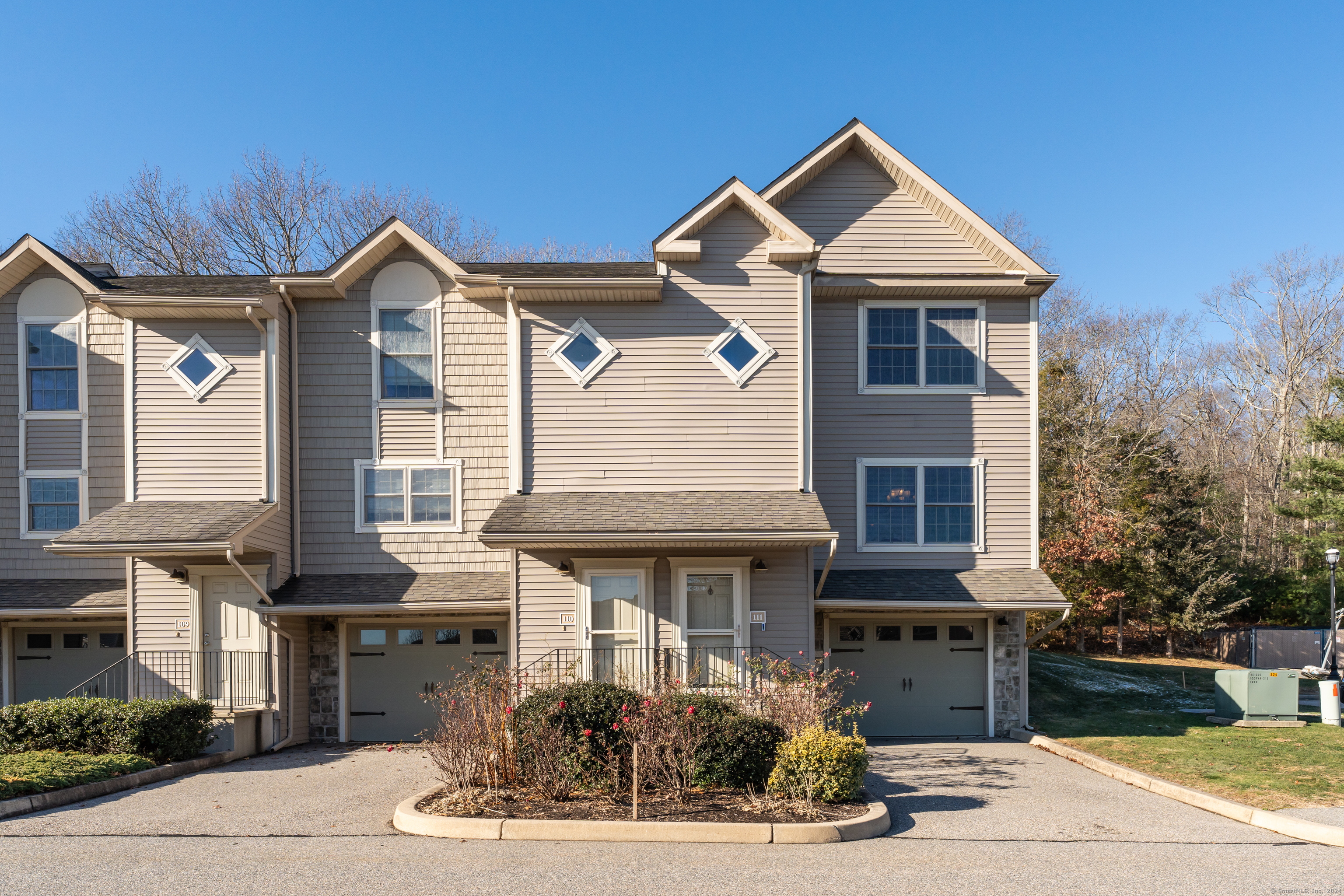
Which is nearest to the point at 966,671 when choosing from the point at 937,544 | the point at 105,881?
the point at 937,544

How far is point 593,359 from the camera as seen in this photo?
1399 cm

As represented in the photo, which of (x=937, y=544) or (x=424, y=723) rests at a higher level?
(x=937, y=544)

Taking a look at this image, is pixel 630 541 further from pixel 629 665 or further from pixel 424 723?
pixel 424 723

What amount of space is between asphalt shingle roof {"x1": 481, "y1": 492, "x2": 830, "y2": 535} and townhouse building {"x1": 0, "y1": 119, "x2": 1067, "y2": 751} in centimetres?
10

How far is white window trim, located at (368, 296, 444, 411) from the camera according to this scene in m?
15.0

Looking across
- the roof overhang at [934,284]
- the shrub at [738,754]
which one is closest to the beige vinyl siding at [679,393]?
the roof overhang at [934,284]

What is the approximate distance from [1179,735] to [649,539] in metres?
9.00

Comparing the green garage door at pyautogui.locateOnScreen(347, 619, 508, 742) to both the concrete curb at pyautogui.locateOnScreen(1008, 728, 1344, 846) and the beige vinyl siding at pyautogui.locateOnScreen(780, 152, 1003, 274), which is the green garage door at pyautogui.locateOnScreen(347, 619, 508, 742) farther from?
the concrete curb at pyautogui.locateOnScreen(1008, 728, 1344, 846)

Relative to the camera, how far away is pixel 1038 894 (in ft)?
22.2

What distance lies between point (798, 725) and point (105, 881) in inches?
242

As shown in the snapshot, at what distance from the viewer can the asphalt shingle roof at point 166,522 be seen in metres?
13.0

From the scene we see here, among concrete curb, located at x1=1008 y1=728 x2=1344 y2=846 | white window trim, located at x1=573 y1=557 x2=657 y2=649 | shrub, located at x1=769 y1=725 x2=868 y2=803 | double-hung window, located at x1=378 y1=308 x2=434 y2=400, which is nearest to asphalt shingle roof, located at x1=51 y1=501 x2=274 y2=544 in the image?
double-hung window, located at x1=378 y1=308 x2=434 y2=400

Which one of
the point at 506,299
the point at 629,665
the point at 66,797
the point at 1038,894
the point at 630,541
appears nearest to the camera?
the point at 1038,894

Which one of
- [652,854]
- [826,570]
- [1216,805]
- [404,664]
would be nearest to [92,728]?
[404,664]
